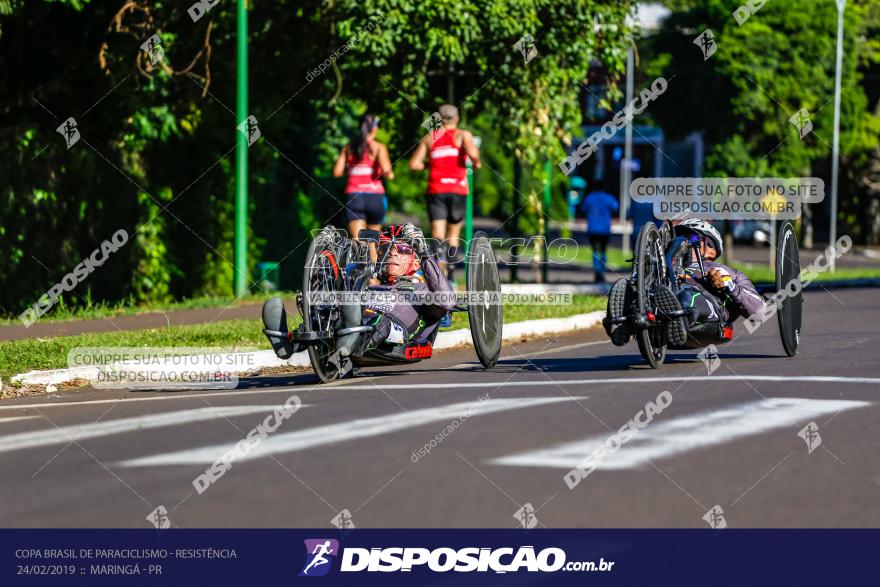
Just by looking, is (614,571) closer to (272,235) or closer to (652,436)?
(652,436)

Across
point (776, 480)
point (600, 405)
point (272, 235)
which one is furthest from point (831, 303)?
point (776, 480)

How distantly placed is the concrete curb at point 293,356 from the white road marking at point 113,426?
2.42 meters

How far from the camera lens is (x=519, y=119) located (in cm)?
2334

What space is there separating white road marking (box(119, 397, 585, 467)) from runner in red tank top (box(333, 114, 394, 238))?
668cm

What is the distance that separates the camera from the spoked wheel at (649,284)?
11117mm

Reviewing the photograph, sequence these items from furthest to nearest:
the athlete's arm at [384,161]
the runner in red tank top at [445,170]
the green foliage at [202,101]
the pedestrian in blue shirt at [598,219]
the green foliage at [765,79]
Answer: the green foliage at [765,79] → the pedestrian in blue shirt at [598,219] → the green foliage at [202,101] → the runner in red tank top at [445,170] → the athlete's arm at [384,161]

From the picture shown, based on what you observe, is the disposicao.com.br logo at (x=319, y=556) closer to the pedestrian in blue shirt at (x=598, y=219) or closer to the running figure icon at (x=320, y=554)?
the running figure icon at (x=320, y=554)

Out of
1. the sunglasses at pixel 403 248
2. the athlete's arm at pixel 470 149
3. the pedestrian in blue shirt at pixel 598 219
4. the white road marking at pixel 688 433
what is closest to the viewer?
the white road marking at pixel 688 433

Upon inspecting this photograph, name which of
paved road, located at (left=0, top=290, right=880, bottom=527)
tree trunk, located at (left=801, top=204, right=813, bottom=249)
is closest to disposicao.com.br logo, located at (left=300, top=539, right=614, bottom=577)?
paved road, located at (left=0, top=290, right=880, bottom=527)

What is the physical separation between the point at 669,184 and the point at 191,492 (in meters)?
19.0

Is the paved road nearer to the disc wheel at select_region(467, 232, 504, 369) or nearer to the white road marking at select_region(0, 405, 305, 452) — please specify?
the white road marking at select_region(0, 405, 305, 452)

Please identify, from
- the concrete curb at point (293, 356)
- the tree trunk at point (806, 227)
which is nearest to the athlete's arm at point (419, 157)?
the concrete curb at point (293, 356)

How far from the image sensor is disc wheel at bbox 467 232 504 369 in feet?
38.3

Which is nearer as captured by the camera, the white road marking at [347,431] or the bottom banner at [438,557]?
the bottom banner at [438,557]
